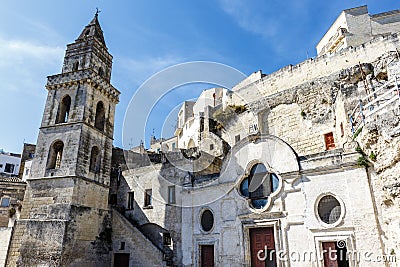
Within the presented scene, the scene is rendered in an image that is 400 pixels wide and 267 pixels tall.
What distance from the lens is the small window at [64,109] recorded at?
1894cm

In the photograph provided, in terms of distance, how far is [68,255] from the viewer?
15023 millimetres

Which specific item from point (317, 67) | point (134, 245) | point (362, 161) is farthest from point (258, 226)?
point (317, 67)

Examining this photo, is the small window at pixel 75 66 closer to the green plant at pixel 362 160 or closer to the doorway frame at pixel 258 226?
the doorway frame at pixel 258 226

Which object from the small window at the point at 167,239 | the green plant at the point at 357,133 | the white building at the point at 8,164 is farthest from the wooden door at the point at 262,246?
the white building at the point at 8,164

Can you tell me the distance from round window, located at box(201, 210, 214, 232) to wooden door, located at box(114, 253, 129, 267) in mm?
5669

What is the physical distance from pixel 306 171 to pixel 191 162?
A: 8507 millimetres

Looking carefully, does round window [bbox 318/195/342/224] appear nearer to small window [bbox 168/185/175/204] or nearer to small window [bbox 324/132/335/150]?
small window [bbox 324/132/335/150]

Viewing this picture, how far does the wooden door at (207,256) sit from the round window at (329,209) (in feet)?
19.8

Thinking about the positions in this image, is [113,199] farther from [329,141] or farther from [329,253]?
[329,141]

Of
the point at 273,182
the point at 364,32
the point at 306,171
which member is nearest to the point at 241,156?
the point at 273,182

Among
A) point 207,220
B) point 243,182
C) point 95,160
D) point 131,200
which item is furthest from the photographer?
point 131,200

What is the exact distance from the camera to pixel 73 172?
16.5 metres

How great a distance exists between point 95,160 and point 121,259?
6.69 metres

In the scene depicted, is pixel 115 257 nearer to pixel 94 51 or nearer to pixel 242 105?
pixel 94 51
